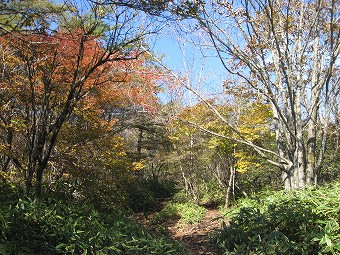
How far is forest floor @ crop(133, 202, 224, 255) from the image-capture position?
18.0ft

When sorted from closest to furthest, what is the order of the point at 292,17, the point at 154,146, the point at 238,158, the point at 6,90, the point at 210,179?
the point at 6,90, the point at 292,17, the point at 238,158, the point at 210,179, the point at 154,146

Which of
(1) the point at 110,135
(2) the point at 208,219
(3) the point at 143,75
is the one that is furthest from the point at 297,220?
(3) the point at 143,75

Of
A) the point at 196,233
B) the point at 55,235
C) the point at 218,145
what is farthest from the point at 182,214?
the point at 55,235

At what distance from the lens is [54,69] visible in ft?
15.4

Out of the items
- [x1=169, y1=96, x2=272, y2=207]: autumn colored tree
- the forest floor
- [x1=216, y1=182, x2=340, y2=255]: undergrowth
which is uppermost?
[x1=169, y1=96, x2=272, y2=207]: autumn colored tree

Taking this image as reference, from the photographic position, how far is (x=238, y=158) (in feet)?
32.2

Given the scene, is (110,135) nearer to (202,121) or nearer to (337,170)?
(202,121)

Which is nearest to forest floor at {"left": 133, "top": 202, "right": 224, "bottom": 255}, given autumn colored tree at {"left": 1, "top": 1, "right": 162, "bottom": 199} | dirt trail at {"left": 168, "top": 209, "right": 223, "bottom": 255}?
dirt trail at {"left": 168, "top": 209, "right": 223, "bottom": 255}

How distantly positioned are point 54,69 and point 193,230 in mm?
Result: 5320

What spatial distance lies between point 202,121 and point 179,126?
2.94 ft

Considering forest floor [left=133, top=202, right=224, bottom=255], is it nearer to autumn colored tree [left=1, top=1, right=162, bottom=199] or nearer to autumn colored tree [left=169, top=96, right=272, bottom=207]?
autumn colored tree [left=169, top=96, right=272, bottom=207]

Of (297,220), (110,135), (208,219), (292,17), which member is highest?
(292,17)

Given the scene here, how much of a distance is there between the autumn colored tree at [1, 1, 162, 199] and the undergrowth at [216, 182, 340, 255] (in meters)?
2.86

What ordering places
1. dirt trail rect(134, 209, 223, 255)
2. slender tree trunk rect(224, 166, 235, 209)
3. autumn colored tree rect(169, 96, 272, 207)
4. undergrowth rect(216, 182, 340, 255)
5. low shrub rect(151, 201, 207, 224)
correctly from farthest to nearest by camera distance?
slender tree trunk rect(224, 166, 235, 209) → autumn colored tree rect(169, 96, 272, 207) → low shrub rect(151, 201, 207, 224) → dirt trail rect(134, 209, 223, 255) → undergrowth rect(216, 182, 340, 255)
